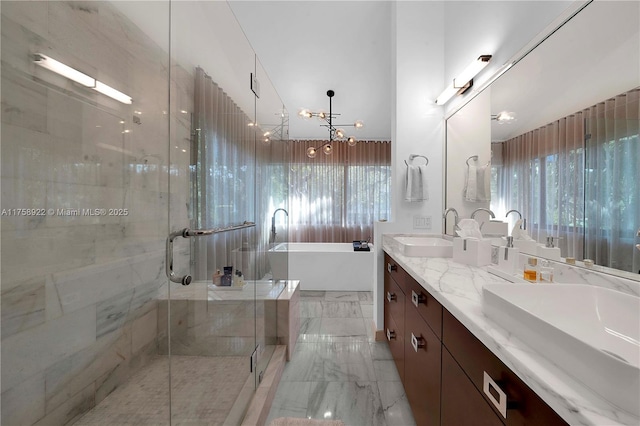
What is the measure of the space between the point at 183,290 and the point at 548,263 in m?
1.85

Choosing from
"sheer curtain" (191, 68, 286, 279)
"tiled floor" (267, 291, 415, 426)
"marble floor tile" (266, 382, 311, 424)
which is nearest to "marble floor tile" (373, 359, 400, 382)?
"tiled floor" (267, 291, 415, 426)

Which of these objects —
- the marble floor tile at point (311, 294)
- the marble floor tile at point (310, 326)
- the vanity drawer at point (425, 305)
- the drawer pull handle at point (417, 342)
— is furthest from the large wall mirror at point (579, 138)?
the marble floor tile at point (311, 294)

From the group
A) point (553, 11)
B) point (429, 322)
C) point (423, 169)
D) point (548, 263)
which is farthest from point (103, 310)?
point (553, 11)

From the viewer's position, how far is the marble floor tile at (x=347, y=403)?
1.36 meters

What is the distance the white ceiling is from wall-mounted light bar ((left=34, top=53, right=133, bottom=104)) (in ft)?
5.82

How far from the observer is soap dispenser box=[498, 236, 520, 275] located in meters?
1.14

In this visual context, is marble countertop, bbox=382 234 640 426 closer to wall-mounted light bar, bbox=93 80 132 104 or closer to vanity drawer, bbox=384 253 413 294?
vanity drawer, bbox=384 253 413 294

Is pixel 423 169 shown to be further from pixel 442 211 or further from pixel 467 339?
pixel 467 339

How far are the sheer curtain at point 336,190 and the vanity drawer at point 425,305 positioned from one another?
3.56 meters

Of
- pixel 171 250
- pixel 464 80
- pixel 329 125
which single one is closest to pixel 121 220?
pixel 171 250

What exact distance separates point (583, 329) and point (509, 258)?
20.3 inches

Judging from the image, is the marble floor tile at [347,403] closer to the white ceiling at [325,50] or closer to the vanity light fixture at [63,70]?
the vanity light fixture at [63,70]

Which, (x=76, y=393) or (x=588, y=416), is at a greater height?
(x=588, y=416)

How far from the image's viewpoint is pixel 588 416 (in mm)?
364
